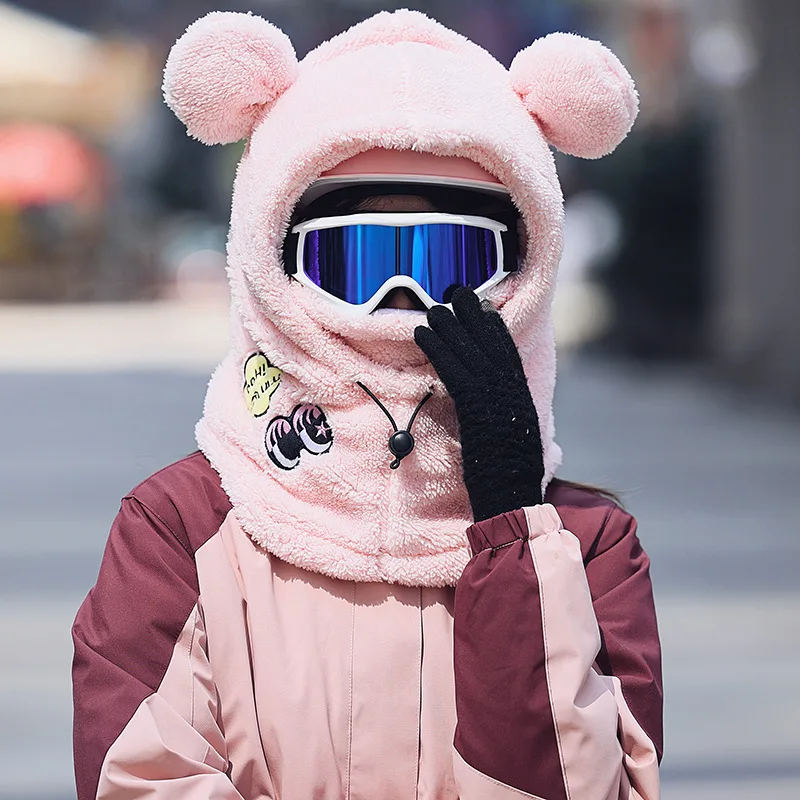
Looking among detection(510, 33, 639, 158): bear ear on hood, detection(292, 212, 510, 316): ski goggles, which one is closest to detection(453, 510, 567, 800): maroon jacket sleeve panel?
detection(292, 212, 510, 316): ski goggles

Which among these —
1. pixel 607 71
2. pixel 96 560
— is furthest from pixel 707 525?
pixel 607 71

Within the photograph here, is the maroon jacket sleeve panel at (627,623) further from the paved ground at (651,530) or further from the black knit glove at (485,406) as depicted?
the paved ground at (651,530)

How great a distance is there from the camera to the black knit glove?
1821 mm

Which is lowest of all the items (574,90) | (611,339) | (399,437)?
(611,339)

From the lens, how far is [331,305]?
6.16ft

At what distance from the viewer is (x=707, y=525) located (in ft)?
23.7

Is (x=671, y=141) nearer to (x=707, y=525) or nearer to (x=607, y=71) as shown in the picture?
(x=707, y=525)

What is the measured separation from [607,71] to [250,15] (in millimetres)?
515

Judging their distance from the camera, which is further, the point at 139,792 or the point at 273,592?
the point at 273,592

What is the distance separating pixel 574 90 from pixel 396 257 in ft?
1.16

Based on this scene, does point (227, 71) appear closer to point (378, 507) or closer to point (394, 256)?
point (394, 256)

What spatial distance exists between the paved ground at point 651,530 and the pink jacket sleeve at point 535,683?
76cm

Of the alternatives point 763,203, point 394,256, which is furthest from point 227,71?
point 763,203

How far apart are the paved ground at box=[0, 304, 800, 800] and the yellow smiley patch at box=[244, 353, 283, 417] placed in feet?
2.77
